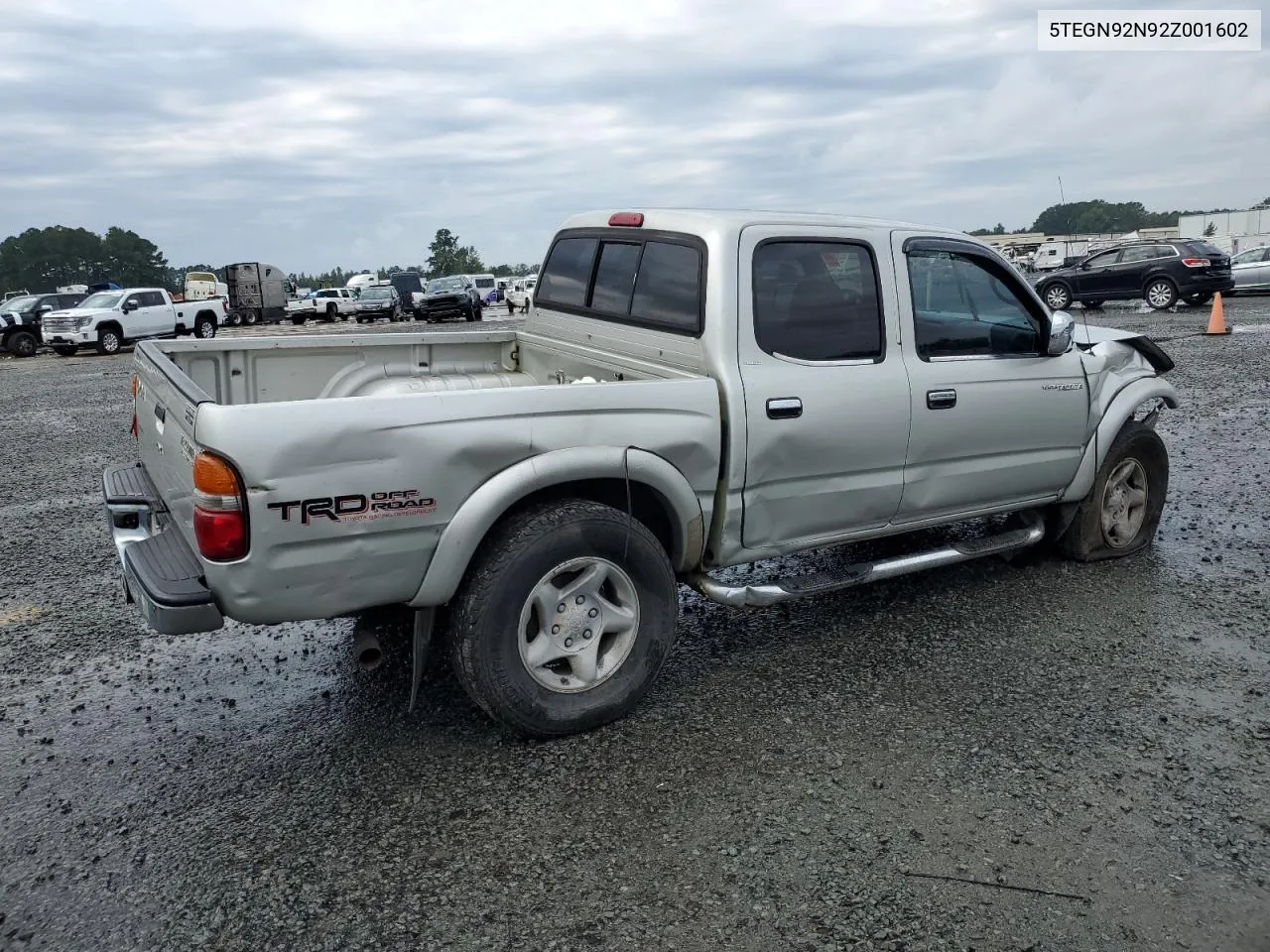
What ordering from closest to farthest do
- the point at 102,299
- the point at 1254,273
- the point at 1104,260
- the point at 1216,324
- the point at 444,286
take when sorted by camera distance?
the point at 1216,324
the point at 1104,260
the point at 102,299
the point at 1254,273
the point at 444,286

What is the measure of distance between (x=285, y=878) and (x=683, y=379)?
2129mm

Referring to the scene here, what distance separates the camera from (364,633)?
11.2ft

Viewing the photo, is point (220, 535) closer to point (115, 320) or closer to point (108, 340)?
point (108, 340)

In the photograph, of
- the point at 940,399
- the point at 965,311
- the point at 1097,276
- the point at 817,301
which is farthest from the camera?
the point at 1097,276

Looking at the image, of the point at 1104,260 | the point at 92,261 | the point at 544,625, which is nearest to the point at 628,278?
the point at 544,625

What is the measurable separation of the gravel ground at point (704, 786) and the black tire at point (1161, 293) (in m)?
20.7

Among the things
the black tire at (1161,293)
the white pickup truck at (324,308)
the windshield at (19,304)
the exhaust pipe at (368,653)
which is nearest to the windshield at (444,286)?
the white pickup truck at (324,308)

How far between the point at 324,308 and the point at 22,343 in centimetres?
1772

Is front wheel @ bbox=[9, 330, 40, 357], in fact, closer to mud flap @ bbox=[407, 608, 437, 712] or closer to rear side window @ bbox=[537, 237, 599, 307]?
rear side window @ bbox=[537, 237, 599, 307]

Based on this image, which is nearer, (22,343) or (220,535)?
(220,535)

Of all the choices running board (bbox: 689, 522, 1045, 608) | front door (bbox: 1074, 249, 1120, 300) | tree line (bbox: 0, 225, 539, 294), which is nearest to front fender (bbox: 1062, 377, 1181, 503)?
running board (bbox: 689, 522, 1045, 608)

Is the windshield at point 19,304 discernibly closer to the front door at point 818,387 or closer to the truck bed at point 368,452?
the truck bed at point 368,452

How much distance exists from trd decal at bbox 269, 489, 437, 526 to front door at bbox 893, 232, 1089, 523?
2.21 m

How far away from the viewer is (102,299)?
25.2m
